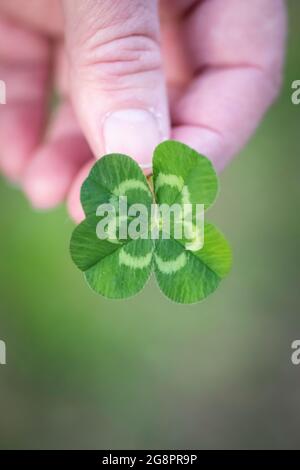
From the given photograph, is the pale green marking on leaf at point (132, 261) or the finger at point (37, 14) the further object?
the finger at point (37, 14)

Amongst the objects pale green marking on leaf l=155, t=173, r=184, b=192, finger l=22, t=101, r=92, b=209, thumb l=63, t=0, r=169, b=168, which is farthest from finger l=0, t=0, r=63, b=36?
pale green marking on leaf l=155, t=173, r=184, b=192

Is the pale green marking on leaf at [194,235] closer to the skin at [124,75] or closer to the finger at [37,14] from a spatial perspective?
the skin at [124,75]

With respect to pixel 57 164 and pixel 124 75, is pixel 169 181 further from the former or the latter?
pixel 57 164

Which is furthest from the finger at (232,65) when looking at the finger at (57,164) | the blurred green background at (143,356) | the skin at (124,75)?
the blurred green background at (143,356)

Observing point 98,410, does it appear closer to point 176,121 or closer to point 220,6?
point 176,121

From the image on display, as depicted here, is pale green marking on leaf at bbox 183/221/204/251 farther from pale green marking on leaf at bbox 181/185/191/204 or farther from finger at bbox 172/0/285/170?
finger at bbox 172/0/285/170

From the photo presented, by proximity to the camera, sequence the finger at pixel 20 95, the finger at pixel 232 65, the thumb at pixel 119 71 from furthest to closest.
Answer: the finger at pixel 20 95 → the finger at pixel 232 65 → the thumb at pixel 119 71

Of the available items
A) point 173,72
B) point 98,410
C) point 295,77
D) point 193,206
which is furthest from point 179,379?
point 193,206
